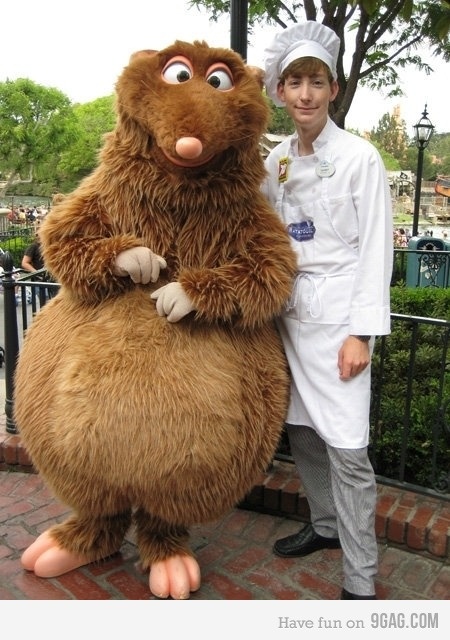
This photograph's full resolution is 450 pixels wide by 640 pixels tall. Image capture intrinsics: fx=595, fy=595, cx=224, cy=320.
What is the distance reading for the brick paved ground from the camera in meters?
2.71

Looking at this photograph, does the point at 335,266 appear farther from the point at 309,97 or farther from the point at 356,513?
the point at 356,513

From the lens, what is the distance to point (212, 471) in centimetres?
224

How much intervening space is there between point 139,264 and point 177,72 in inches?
27.4

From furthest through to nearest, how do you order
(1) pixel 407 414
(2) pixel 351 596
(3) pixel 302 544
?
(1) pixel 407 414
(3) pixel 302 544
(2) pixel 351 596

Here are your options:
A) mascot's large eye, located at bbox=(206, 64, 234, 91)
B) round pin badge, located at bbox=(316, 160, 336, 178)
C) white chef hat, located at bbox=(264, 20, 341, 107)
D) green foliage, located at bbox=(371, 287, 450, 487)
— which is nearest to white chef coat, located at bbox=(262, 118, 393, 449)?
round pin badge, located at bbox=(316, 160, 336, 178)

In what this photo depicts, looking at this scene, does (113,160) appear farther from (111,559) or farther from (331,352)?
(111,559)

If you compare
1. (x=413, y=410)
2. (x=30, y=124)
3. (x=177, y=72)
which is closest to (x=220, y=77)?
(x=177, y=72)

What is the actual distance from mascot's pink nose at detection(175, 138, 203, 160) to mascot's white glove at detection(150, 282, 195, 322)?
478 millimetres

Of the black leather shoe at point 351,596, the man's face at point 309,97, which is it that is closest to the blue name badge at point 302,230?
the man's face at point 309,97

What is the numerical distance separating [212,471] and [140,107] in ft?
4.46

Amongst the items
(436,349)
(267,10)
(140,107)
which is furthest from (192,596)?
(267,10)

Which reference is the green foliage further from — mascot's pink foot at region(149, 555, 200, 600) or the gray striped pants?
mascot's pink foot at region(149, 555, 200, 600)

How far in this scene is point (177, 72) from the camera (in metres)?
2.12

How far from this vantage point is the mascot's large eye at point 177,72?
2.12 m
